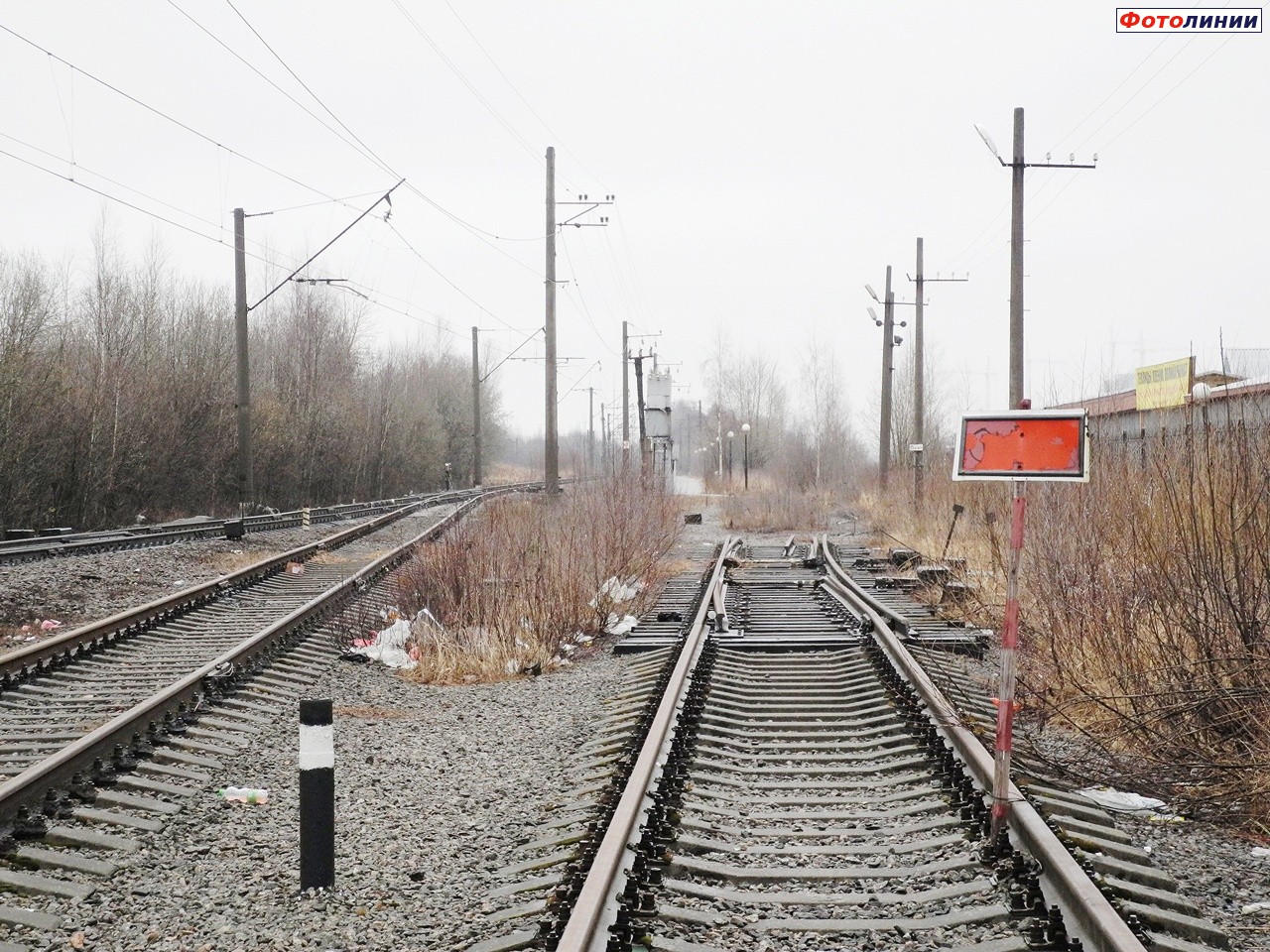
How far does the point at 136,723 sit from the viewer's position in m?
6.90

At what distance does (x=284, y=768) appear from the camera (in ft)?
21.7

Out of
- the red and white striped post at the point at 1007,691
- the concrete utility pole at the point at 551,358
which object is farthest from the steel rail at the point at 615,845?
the concrete utility pole at the point at 551,358

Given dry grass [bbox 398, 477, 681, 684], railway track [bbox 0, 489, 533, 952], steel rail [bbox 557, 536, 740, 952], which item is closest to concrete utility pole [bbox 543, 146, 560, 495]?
dry grass [bbox 398, 477, 681, 684]

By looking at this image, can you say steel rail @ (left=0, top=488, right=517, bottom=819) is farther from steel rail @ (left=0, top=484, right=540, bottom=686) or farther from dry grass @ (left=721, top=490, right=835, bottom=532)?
dry grass @ (left=721, top=490, right=835, bottom=532)

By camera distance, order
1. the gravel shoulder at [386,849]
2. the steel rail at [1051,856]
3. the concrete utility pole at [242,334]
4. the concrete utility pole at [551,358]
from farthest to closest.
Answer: the concrete utility pole at [551,358] < the concrete utility pole at [242,334] < the gravel shoulder at [386,849] < the steel rail at [1051,856]

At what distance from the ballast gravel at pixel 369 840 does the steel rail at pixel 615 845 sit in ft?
1.36

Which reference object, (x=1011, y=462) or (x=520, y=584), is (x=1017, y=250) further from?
(x=1011, y=462)

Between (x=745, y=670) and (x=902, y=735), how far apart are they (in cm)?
256

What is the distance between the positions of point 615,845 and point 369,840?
1.46 m

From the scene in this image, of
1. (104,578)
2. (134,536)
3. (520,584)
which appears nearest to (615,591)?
(520,584)

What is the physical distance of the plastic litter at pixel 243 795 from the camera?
5949 millimetres

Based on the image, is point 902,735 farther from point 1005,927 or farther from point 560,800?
point 1005,927

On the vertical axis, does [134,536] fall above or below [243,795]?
above

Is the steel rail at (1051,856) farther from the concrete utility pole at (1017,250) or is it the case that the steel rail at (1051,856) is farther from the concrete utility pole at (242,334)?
the concrete utility pole at (242,334)
